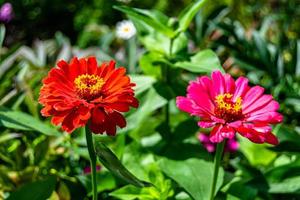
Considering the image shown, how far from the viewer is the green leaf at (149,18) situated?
0.98m

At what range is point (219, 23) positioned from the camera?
1.38 meters

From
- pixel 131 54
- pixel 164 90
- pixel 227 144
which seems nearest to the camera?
pixel 164 90

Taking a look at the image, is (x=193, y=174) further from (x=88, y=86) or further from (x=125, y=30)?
(x=125, y=30)

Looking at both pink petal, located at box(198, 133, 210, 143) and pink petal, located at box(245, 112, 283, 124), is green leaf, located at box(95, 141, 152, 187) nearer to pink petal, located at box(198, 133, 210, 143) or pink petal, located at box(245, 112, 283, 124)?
pink petal, located at box(245, 112, 283, 124)

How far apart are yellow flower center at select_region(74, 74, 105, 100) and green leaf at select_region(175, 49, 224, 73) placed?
254 millimetres

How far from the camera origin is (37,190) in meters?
0.90

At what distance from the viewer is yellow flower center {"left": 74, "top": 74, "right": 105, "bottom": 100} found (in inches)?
29.7

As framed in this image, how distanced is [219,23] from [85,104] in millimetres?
755

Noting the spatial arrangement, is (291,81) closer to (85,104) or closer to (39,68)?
(39,68)

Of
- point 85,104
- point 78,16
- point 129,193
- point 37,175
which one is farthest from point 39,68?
point 78,16

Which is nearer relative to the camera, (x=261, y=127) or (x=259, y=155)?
(x=261, y=127)

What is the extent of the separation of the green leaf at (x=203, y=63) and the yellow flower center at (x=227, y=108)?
0.17 m

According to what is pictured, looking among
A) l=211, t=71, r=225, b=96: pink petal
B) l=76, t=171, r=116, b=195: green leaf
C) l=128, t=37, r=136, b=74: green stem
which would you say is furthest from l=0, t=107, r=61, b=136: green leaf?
l=128, t=37, r=136, b=74: green stem

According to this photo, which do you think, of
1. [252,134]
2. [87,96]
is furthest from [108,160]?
[252,134]
